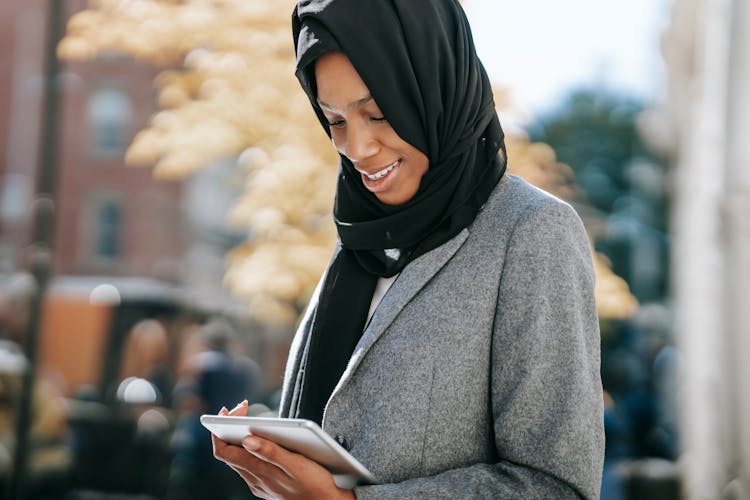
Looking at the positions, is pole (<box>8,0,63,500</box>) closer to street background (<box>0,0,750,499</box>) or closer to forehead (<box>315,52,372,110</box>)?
street background (<box>0,0,750,499</box>)

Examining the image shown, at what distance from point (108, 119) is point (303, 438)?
35.0 meters

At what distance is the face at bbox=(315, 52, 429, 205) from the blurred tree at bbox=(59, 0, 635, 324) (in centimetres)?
559

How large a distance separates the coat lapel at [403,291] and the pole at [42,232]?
7032 millimetres

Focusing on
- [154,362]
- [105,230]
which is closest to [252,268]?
[154,362]

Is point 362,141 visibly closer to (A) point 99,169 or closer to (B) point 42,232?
(B) point 42,232

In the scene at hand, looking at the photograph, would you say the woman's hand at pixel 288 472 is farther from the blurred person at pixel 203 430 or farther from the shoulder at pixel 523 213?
the blurred person at pixel 203 430

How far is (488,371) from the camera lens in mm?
2102

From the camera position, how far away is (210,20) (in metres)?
8.14

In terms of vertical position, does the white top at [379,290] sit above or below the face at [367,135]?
below

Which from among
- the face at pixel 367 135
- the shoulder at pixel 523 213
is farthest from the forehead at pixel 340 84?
the shoulder at pixel 523 213

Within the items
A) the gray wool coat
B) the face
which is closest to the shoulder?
the gray wool coat

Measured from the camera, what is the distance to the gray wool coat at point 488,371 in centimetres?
200

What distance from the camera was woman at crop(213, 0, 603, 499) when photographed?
6.58 ft

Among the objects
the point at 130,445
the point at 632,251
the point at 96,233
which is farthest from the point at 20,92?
the point at 130,445
